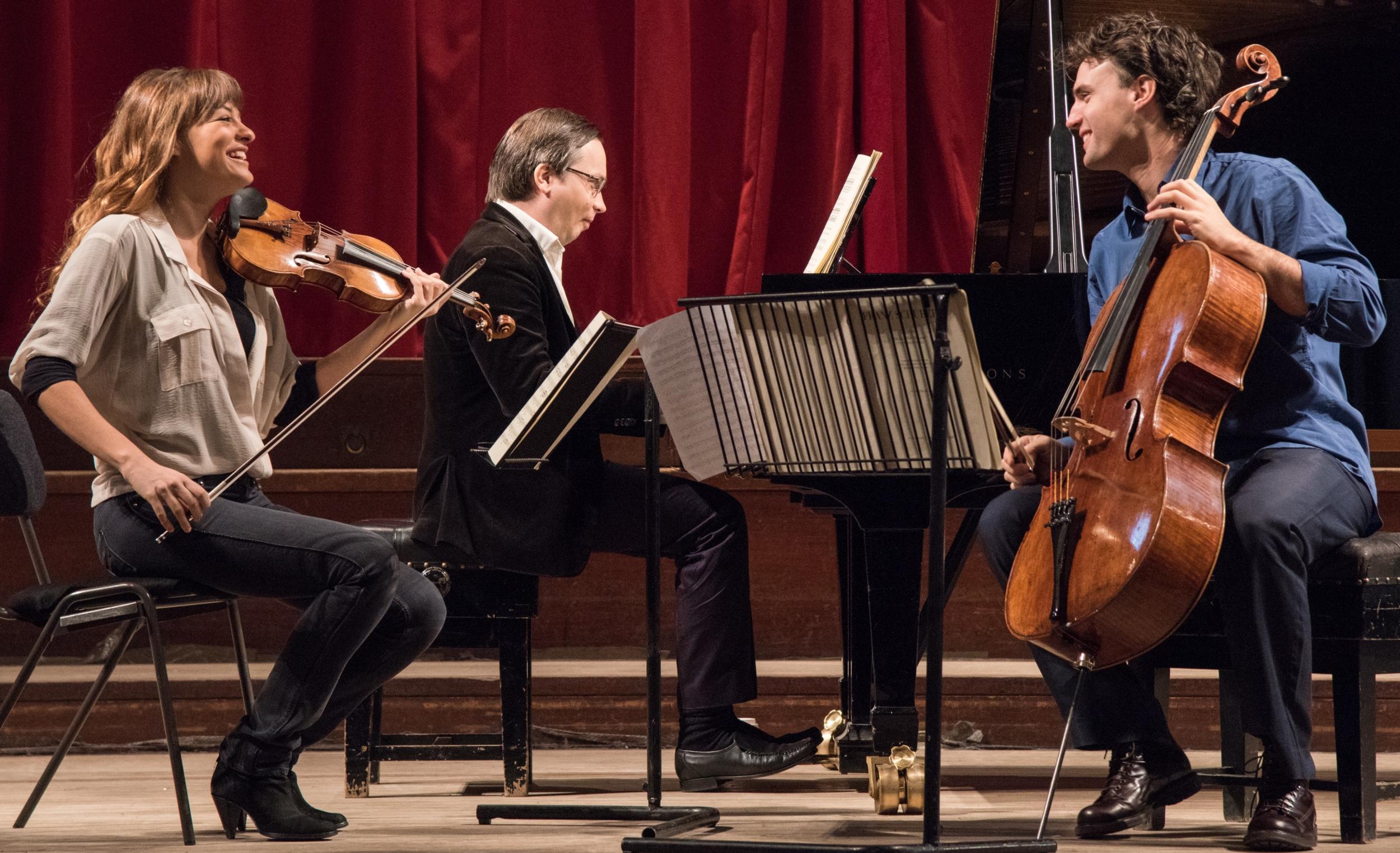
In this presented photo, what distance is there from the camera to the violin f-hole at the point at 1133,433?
1994 mm

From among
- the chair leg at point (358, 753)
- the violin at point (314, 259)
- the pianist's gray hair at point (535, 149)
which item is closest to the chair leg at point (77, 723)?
the chair leg at point (358, 753)

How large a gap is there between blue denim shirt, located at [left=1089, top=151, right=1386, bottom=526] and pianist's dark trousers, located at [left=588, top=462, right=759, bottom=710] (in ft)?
2.74

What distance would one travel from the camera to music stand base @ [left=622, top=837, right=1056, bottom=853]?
1.74 metres

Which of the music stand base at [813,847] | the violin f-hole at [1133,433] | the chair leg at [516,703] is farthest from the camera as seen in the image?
the chair leg at [516,703]

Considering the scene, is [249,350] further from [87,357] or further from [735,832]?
[735,832]

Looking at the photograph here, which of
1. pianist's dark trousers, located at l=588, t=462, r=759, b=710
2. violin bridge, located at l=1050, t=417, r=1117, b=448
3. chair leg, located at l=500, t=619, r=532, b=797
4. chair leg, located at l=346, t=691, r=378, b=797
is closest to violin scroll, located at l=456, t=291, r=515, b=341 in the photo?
pianist's dark trousers, located at l=588, t=462, r=759, b=710

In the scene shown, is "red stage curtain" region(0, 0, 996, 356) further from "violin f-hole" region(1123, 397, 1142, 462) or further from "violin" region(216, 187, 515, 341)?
"violin f-hole" region(1123, 397, 1142, 462)

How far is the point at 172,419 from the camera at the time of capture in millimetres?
2246

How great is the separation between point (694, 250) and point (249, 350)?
1936mm

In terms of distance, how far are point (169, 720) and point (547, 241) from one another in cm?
108

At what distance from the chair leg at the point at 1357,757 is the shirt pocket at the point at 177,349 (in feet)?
5.55

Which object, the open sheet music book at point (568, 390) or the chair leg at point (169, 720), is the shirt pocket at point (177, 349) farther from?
the open sheet music book at point (568, 390)

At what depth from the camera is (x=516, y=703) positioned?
2.76 meters

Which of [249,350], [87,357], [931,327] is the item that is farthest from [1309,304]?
[87,357]
